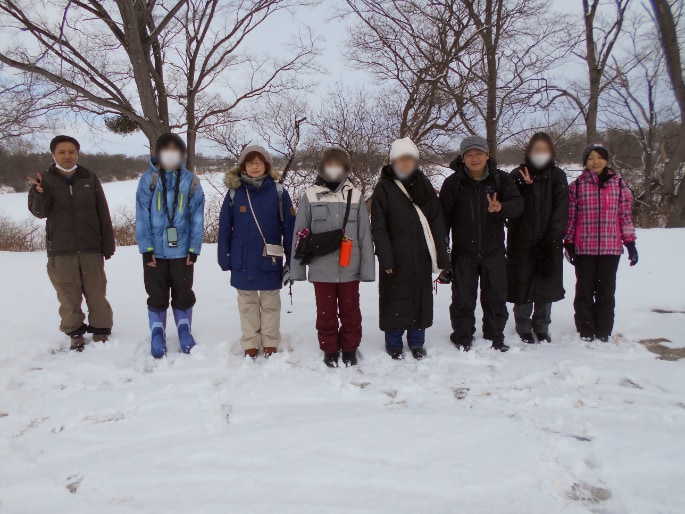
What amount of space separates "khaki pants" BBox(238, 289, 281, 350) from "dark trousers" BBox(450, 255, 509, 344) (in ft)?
5.47

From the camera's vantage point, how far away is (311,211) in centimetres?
361

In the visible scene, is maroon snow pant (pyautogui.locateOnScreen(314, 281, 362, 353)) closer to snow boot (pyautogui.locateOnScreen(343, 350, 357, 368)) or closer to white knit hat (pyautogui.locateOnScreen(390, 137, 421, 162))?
snow boot (pyautogui.locateOnScreen(343, 350, 357, 368))

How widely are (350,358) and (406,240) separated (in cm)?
113

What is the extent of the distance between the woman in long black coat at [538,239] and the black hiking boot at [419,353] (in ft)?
3.48

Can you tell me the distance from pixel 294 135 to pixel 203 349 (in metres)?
10.3

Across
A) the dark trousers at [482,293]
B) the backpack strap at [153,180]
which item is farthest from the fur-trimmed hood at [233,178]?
the dark trousers at [482,293]

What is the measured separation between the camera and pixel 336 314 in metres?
3.69

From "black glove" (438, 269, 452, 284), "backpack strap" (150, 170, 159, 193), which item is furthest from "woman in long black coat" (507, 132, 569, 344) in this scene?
"backpack strap" (150, 170, 159, 193)

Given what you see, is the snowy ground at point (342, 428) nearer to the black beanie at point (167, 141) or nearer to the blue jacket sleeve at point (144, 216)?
the blue jacket sleeve at point (144, 216)

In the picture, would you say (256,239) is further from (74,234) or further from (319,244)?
(74,234)

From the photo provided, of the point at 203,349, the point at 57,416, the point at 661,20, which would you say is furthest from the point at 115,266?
the point at 661,20

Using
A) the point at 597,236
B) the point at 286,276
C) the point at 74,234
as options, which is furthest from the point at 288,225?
the point at 597,236

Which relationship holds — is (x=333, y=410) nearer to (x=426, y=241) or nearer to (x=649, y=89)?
(x=426, y=241)

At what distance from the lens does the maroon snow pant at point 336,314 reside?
363 cm
